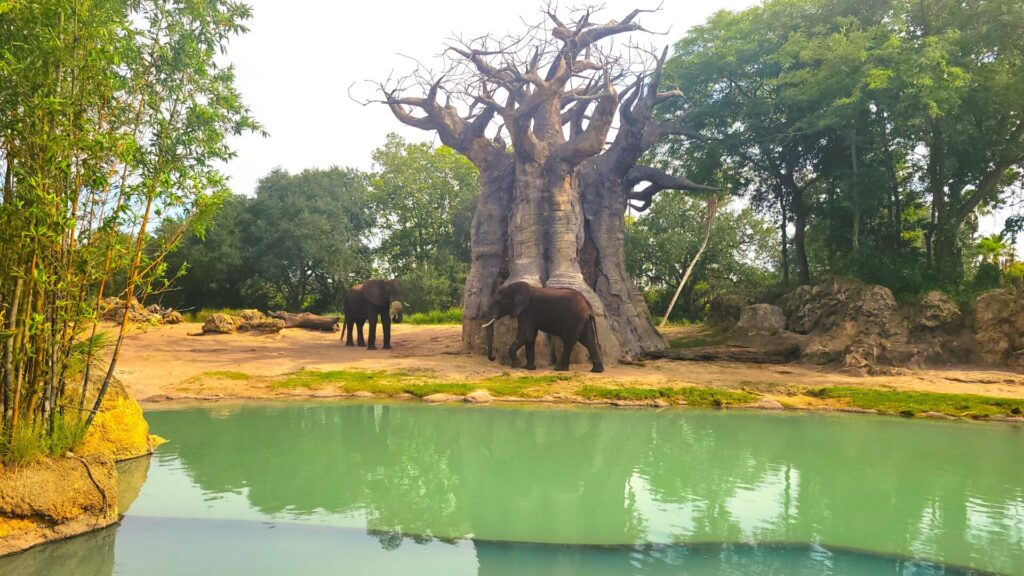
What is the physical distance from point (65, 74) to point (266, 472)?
381 cm

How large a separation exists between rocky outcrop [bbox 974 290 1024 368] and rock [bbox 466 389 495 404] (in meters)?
10.2

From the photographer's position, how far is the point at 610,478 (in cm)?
648

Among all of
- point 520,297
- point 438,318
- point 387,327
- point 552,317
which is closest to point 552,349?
point 552,317

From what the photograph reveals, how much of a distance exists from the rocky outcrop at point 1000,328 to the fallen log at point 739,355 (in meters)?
3.46

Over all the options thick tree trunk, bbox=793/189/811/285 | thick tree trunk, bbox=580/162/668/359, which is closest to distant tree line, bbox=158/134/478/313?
thick tree trunk, bbox=580/162/668/359

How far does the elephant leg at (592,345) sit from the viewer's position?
13211mm

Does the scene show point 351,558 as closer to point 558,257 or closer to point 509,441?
point 509,441

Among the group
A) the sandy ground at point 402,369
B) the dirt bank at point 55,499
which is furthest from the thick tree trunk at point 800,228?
the dirt bank at point 55,499

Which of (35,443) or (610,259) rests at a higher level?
(610,259)

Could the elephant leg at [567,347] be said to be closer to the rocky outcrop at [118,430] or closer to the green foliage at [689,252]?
the rocky outcrop at [118,430]

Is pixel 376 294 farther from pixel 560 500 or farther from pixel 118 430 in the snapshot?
pixel 560 500

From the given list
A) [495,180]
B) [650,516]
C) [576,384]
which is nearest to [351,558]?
[650,516]

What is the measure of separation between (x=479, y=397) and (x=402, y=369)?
2.68m

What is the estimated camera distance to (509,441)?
800 centimetres
